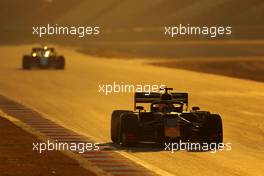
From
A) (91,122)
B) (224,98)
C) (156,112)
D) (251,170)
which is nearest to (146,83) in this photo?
(224,98)

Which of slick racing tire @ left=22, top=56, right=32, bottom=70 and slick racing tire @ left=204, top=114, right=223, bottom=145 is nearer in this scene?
slick racing tire @ left=204, top=114, right=223, bottom=145

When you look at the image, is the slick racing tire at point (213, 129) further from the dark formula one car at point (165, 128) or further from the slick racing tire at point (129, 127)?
the slick racing tire at point (129, 127)

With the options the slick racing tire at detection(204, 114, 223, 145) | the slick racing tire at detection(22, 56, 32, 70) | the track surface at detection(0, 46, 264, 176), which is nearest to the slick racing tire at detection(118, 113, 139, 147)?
the track surface at detection(0, 46, 264, 176)

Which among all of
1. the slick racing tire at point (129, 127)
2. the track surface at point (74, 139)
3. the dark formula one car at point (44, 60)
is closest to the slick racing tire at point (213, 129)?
the slick racing tire at point (129, 127)

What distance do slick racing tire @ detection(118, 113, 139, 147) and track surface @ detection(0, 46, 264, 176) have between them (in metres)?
0.35

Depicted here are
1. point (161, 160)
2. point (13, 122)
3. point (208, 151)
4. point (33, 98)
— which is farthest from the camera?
point (33, 98)

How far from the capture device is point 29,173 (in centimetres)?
2038

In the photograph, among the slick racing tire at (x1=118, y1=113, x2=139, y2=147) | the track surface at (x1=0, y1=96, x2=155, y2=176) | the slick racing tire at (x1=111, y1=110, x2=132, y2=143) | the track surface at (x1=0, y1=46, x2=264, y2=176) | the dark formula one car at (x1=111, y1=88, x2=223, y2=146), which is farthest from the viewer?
the slick racing tire at (x1=111, y1=110, x2=132, y2=143)

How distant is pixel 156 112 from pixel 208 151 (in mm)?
2088

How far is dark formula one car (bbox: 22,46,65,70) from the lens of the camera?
6938 centimetres

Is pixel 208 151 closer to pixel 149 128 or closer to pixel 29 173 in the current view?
pixel 149 128

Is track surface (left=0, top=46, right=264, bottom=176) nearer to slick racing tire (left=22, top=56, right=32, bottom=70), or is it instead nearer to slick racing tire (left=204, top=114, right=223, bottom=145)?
slick racing tire (left=204, top=114, right=223, bottom=145)

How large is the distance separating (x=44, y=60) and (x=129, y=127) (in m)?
44.4

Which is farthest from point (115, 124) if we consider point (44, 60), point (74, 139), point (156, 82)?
point (44, 60)
